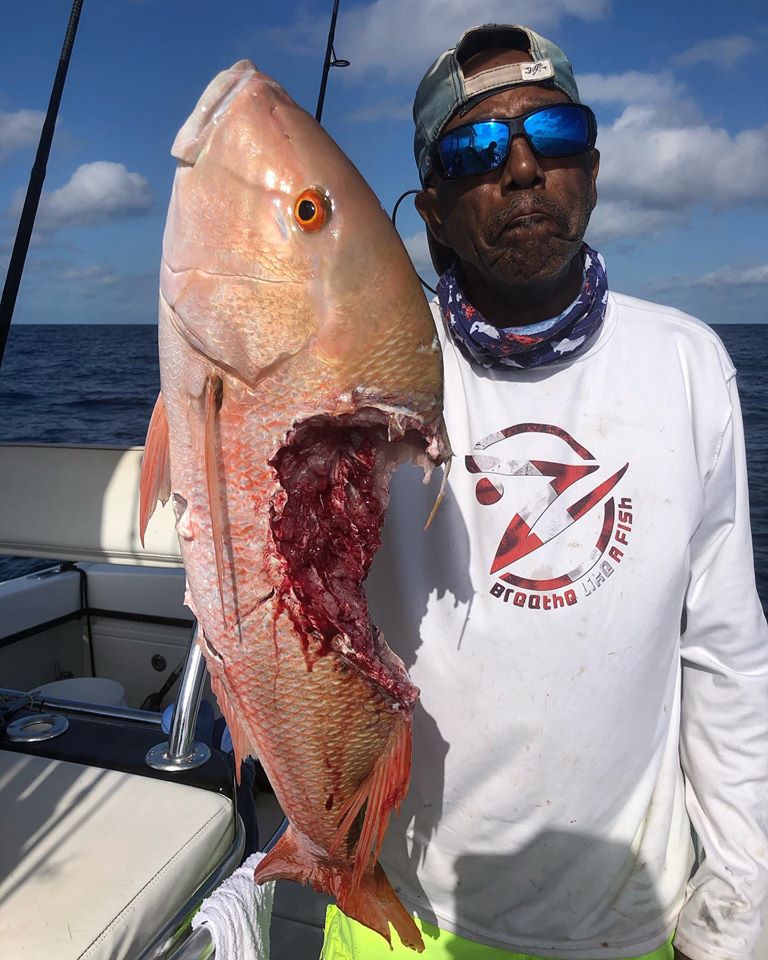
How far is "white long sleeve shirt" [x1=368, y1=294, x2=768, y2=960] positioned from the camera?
5.58 ft

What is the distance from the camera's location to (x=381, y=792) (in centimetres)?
147

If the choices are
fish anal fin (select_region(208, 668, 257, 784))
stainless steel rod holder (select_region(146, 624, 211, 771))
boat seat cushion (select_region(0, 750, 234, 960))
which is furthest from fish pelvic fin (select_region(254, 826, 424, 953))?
stainless steel rod holder (select_region(146, 624, 211, 771))

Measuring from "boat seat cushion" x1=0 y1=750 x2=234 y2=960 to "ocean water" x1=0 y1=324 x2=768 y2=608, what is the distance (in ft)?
27.7

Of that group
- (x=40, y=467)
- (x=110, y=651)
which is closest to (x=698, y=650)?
(x=40, y=467)

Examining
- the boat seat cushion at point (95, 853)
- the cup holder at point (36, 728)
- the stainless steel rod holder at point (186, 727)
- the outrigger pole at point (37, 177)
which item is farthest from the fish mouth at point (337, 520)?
the outrigger pole at point (37, 177)

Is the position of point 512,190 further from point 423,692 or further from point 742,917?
point 742,917

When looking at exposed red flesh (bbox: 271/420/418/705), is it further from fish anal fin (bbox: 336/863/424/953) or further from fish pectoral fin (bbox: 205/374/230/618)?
fish anal fin (bbox: 336/863/424/953)

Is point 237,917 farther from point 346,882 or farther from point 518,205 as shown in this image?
point 518,205

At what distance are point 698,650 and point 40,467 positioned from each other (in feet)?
9.25

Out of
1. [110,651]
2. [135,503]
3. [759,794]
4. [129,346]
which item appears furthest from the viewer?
[129,346]

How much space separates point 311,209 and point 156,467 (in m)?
0.53

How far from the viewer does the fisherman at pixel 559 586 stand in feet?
5.58

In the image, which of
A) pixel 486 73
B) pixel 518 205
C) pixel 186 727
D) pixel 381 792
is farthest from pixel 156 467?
pixel 186 727

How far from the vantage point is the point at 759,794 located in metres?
1.83
